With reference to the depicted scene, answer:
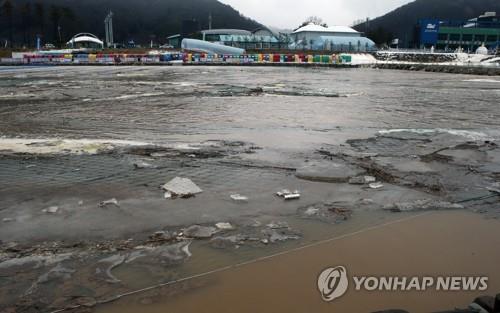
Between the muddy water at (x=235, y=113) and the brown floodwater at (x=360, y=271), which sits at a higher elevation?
the muddy water at (x=235, y=113)

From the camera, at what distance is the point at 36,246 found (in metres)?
6.01

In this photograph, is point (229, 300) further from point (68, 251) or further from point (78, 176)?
point (78, 176)

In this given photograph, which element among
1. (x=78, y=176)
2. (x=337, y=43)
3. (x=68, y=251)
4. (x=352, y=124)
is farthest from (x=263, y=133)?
(x=337, y=43)

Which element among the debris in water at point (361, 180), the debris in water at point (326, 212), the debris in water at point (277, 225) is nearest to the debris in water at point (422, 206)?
the debris in water at point (326, 212)

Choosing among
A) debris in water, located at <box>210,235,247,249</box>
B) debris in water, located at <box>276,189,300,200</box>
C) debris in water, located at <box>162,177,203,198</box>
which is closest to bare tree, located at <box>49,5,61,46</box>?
debris in water, located at <box>162,177,203,198</box>

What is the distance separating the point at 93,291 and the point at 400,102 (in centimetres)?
2203

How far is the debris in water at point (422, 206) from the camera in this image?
752 centimetres

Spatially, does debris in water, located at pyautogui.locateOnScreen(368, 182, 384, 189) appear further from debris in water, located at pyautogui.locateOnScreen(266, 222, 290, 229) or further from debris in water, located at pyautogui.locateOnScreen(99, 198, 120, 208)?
debris in water, located at pyautogui.locateOnScreen(99, 198, 120, 208)

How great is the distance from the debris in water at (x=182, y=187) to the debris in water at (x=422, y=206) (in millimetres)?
3438

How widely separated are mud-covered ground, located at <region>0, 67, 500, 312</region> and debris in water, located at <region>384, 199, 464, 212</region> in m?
0.02

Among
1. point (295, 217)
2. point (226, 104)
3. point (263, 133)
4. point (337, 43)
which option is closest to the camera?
point (295, 217)

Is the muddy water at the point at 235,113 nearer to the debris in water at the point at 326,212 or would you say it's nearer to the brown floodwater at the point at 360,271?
the debris in water at the point at 326,212

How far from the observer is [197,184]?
29.1ft

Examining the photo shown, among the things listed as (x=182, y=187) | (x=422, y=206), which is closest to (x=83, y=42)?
(x=182, y=187)
